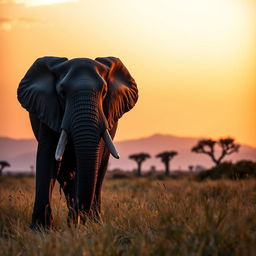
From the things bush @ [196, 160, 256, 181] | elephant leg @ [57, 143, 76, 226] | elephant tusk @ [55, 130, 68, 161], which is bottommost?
bush @ [196, 160, 256, 181]

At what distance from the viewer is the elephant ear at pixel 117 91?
883cm

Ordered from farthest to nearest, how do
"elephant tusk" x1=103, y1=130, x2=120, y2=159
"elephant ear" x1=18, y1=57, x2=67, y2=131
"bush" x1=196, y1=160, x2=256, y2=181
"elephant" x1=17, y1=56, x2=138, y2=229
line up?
"bush" x1=196, y1=160, x2=256, y2=181, "elephant ear" x1=18, y1=57, x2=67, y2=131, "elephant tusk" x1=103, y1=130, x2=120, y2=159, "elephant" x1=17, y1=56, x2=138, y2=229

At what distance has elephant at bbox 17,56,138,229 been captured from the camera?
7785 mm

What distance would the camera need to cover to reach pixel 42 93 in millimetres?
8734

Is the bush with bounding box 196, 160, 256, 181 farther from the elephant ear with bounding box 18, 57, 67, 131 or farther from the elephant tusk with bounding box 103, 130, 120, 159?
the elephant tusk with bounding box 103, 130, 120, 159

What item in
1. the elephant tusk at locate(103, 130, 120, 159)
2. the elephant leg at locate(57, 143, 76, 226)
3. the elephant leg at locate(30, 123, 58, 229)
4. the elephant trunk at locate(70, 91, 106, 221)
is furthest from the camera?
the elephant leg at locate(57, 143, 76, 226)

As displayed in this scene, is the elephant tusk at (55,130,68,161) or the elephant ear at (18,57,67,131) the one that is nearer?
the elephant tusk at (55,130,68,161)

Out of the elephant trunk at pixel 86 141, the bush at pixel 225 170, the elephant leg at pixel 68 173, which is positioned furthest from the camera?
the bush at pixel 225 170

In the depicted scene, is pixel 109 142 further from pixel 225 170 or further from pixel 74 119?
pixel 225 170

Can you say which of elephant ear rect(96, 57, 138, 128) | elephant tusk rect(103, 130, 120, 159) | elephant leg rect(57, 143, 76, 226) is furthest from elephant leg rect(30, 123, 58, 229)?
elephant tusk rect(103, 130, 120, 159)

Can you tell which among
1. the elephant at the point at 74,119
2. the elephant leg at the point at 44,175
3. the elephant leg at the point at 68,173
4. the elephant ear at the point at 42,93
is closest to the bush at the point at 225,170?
the elephant leg at the point at 68,173

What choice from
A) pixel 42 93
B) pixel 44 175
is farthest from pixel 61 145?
pixel 42 93

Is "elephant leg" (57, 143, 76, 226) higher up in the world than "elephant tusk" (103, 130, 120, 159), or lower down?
lower down

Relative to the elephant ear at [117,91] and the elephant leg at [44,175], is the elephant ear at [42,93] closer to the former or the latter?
the elephant leg at [44,175]
